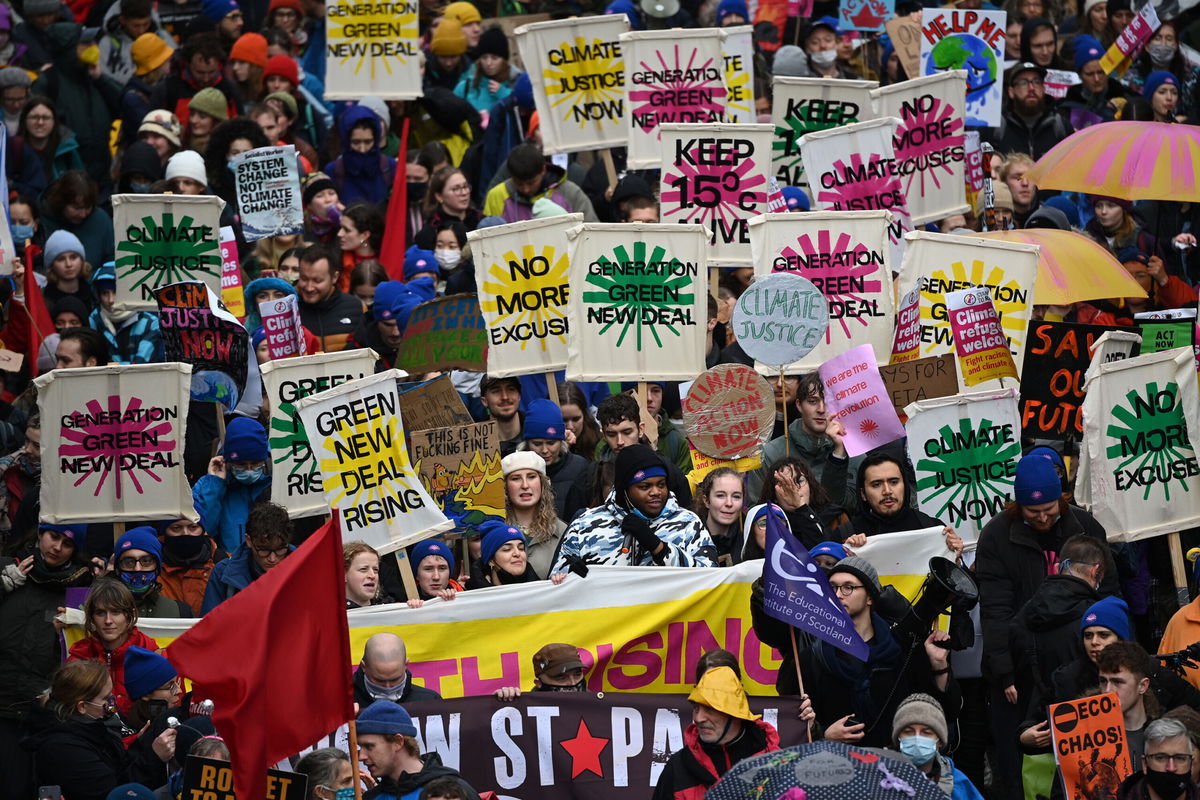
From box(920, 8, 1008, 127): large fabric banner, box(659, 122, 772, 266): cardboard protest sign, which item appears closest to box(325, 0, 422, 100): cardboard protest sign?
box(659, 122, 772, 266): cardboard protest sign

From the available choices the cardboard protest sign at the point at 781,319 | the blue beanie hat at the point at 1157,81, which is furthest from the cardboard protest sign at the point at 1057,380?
the blue beanie hat at the point at 1157,81

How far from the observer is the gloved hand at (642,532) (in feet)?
34.8

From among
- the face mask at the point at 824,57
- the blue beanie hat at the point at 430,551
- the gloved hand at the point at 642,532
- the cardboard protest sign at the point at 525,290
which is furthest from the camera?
the face mask at the point at 824,57

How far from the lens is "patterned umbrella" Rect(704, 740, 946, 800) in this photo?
665 cm

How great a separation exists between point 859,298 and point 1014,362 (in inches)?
40.7

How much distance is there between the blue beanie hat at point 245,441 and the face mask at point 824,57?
6773 mm

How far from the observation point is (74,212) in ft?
50.9

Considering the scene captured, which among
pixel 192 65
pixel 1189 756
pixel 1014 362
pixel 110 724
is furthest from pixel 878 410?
pixel 192 65

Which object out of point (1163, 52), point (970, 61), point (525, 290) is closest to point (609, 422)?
point (525, 290)

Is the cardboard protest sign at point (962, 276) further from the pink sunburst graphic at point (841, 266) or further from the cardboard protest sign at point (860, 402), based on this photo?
the cardboard protest sign at point (860, 402)

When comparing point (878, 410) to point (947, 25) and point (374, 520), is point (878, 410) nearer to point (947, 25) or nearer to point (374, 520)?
point (374, 520)

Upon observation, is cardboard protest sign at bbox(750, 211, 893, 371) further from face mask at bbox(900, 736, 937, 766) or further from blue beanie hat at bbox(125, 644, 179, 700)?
face mask at bbox(900, 736, 937, 766)

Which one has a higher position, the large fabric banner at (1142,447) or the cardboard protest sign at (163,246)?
the cardboard protest sign at (163,246)

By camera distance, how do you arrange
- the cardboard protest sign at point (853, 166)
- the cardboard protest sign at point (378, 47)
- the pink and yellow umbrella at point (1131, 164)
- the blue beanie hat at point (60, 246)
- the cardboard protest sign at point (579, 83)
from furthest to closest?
the cardboard protest sign at point (378, 47)
the cardboard protest sign at point (579, 83)
the blue beanie hat at point (60, 246)
the cardboard protest sign at point (853, 166)
the pink and yellow umbrella at point (1131, 164)
